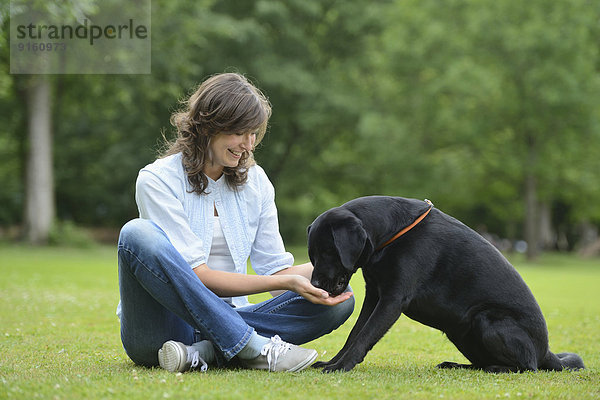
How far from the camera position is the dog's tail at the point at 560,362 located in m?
4.24

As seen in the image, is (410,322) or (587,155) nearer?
(410,322)

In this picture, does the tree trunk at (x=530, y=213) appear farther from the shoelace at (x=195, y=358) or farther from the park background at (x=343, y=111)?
the shoelace at (x=195, y=358)

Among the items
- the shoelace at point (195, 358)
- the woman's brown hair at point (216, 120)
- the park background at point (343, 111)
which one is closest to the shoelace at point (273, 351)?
the shoelace at point (195, 358)

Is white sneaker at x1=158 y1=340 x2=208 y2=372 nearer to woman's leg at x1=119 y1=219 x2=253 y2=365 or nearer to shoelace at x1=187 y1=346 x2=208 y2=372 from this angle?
shoelace at x1=187 y1=346 x2=208 y2=372

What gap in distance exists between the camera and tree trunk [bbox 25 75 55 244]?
21.4m

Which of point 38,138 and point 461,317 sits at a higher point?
point 38,138

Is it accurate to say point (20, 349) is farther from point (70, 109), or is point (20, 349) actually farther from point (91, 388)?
point (70, 109)

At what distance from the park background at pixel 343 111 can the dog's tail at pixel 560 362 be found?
13.6 meters

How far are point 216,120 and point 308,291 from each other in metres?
1.15

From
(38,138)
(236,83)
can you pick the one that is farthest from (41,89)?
(236,83)

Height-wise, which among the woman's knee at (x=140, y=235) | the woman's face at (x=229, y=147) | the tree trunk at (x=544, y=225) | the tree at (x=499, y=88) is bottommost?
the tree trunk at (x=544, y=225)

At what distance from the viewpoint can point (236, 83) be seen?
4156 millimetres

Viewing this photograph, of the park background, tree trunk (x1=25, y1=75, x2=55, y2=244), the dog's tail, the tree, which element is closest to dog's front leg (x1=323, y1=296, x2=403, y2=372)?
the dog's tail

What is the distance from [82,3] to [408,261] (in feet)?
35.5
